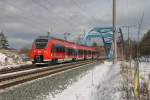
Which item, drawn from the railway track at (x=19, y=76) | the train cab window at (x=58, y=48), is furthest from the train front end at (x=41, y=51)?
the railway track at (x=19, y=76)

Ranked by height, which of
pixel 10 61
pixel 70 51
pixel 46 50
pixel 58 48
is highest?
pixel 58 48

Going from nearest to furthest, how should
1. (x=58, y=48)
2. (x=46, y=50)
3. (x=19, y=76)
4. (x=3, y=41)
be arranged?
(x=19, y=76)
(x=46, y=50)
(x=58, y=48)
(x=3, y=41)

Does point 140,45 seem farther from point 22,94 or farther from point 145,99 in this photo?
point 22,94

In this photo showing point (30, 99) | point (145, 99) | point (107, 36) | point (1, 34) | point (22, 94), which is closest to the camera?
point (145, 99)

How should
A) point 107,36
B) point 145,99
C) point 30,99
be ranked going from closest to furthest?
point 145,99
point 30,99
point 107,36

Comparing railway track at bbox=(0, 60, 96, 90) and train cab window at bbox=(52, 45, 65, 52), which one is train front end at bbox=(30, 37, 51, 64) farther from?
railway track at bbox=(0, 60, 96, 90)

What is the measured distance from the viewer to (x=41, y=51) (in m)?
29.2

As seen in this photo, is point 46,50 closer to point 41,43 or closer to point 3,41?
point 41,43

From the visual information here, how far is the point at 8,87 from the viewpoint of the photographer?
12.0 metres

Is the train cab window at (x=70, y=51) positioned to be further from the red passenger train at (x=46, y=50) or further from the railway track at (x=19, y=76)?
the railway track at (x=19, y=76)

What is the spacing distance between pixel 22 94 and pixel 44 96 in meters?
0.86

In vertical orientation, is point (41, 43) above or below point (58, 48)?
above

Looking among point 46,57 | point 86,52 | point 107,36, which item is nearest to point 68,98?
point 46,57

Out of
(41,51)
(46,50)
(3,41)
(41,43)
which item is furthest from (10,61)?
(3,41)
